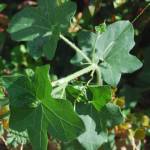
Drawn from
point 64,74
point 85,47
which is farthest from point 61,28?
point 64,74

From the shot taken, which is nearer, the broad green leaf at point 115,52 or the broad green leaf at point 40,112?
the broad green leaf at point 40,112

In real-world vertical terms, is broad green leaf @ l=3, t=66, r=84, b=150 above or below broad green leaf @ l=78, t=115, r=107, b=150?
above

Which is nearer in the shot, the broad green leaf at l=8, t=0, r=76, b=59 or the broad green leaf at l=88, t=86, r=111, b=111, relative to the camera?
the broad green leaf at l=88, t=86, r=111, b=111

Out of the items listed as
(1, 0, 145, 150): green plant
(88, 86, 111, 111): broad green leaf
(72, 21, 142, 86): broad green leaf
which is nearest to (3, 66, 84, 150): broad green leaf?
(1, 0, 145, 150): green plant

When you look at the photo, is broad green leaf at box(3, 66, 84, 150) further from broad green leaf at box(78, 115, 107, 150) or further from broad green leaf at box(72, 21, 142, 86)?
broad green leaf at box(72, 21, 142, 86)

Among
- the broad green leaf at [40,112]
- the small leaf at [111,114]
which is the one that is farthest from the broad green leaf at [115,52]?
the broad green leaf at [40,112]

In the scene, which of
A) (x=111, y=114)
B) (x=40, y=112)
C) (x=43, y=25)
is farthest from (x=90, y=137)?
(x=43, y=25)

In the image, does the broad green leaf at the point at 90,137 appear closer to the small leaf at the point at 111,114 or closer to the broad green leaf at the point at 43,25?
the small leaf at the point at 111,114
